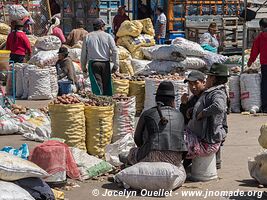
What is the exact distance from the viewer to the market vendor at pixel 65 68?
44.2 feet

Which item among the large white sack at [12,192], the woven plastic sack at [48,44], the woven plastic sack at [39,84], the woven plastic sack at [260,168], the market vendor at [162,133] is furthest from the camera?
the woven plastic sack at [48,44]

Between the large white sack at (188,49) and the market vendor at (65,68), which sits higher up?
the large white sack at (188,49)

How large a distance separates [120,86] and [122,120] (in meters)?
3.18

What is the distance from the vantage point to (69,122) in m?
8.52

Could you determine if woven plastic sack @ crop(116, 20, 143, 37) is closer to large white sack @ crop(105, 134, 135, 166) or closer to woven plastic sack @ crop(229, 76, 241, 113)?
woven plastic sack @ crop(229, 76, 241, 113)

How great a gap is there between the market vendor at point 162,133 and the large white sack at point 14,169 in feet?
4.64

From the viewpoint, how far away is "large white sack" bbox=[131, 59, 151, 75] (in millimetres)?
14859

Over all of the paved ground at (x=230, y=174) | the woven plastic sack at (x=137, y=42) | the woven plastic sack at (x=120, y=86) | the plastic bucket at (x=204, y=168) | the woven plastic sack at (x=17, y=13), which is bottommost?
the paved ground at (x=230, y=174)

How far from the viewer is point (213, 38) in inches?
645

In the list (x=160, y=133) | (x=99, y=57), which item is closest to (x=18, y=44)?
(x=99, y=57)

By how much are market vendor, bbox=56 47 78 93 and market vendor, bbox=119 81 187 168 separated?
20.6 feet

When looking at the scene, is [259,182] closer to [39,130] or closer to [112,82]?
[39,130]

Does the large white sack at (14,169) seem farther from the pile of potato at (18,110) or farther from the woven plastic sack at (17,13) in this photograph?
the woven plastic sack at (17,13)

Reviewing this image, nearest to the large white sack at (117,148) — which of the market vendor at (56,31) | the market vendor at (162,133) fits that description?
the market vendor at (162,133)
